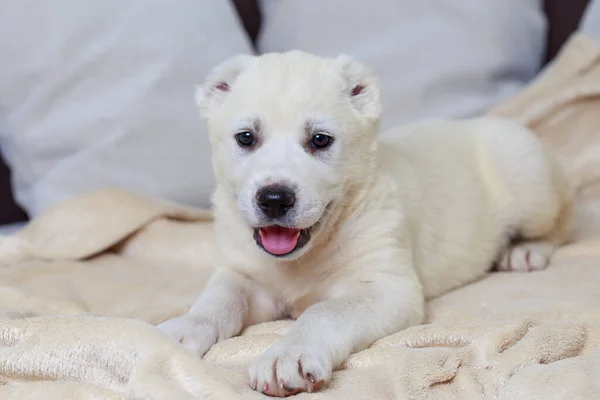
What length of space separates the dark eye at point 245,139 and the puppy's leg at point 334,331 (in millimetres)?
488

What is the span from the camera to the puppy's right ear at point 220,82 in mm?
2420

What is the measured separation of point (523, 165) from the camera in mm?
2932

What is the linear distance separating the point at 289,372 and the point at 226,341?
1.24ft

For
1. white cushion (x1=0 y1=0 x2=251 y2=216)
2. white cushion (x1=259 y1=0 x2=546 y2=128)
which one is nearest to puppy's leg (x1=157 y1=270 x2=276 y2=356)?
white cushion (x1=0 y1=0 x2=251 y2=216)

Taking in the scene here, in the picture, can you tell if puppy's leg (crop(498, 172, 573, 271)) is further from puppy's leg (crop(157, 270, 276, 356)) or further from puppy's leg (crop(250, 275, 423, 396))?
puppy's leg (crop(157, 270, 276, 356))

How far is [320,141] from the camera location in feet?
7.31

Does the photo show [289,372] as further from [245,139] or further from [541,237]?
[541,237]

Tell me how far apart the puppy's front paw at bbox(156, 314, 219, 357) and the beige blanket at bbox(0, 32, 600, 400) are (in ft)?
0.18

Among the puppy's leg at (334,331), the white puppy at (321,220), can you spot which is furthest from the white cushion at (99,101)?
the puppy's leg at (334,331)

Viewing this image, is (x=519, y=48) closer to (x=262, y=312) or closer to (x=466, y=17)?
(x=466, y=17)

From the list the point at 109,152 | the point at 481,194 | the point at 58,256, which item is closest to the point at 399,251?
the point at 481,194

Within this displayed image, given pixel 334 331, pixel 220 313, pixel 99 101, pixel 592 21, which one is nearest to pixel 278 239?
pixel 220 313

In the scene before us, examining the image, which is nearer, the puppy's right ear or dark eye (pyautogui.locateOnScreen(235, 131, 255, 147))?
dark eye (pyautogui.locateOnScreen(235, 131, 255, 147))

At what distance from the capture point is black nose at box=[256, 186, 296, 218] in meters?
2.03
